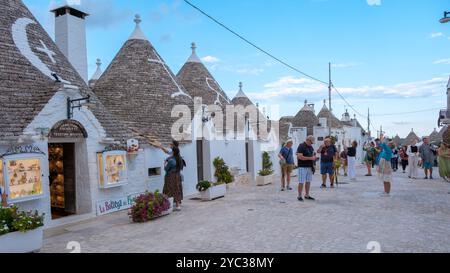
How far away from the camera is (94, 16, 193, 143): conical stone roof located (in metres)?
13.3

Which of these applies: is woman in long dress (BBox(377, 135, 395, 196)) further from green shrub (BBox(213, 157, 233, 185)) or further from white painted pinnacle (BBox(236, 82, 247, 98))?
white painted pinnacle (BBox(236, 82, 247, 98))

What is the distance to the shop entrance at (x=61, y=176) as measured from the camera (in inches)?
390

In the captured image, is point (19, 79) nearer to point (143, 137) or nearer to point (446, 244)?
point (143, 137)

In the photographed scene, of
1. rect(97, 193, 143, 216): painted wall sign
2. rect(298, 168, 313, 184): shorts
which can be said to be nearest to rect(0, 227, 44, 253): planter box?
rect(97, 193, 143, 216): painted wall sign

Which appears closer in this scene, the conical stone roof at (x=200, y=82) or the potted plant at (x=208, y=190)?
the potted plant at (x=208, y=190)

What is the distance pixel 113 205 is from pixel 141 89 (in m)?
5.46

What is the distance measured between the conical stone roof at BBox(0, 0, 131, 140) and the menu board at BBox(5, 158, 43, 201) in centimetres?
62

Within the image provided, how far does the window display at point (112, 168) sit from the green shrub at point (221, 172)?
565cm

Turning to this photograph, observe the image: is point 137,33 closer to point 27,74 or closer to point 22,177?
point 27,74

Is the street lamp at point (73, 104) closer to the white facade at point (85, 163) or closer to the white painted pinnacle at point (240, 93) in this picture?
the white facade at point (85, 163)

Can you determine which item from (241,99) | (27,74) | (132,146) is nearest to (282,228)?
(132,146)

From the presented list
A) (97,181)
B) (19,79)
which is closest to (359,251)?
(97,181)

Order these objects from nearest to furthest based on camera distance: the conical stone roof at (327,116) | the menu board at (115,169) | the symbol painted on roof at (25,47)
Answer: the symbol painted on roof at (25,47) → the menu board at (115,169) → the conical stone roof at (327,116)

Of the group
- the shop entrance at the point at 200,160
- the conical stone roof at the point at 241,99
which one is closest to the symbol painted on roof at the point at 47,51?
the shop entrance at the point at 200,160
